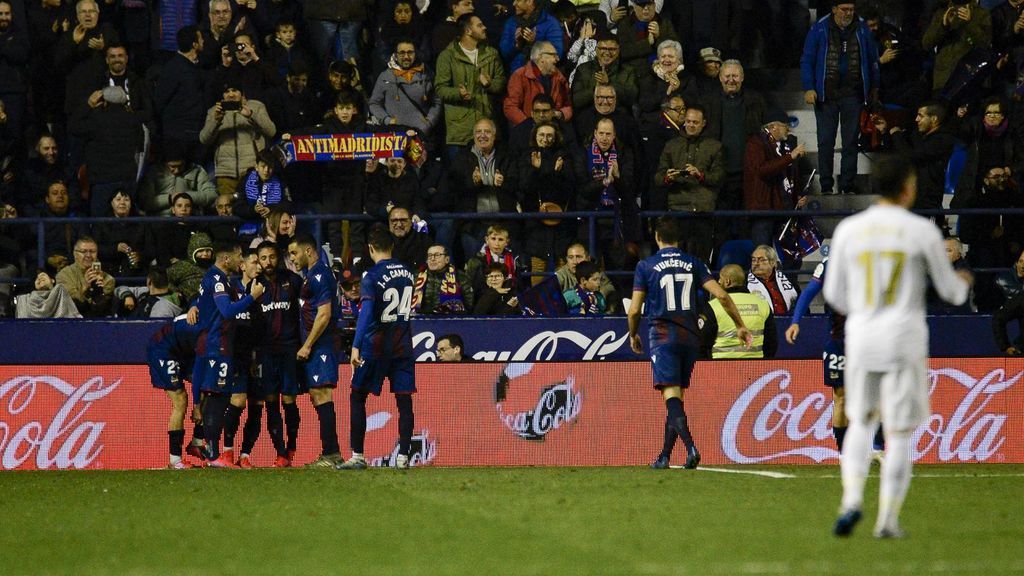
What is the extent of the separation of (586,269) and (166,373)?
453 cm

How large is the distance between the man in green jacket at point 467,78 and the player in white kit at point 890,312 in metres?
11.1

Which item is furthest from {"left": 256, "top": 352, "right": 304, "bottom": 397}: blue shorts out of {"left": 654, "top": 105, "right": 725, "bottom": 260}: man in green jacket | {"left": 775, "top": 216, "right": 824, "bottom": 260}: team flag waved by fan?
{"left": 775, "top": 216, "right": 824, "bottom": 260}: team flag waved by fan

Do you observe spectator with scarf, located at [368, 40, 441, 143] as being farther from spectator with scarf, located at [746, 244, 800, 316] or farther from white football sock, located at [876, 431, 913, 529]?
white football sock, located at [876, 431, 913, 529]

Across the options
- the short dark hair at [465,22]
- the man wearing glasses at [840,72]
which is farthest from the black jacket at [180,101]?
the man wearing glasses at [840,72]

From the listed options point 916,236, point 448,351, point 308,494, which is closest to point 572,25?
point 448,351

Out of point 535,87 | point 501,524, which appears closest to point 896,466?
point 501,524

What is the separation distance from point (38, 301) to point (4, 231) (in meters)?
1.59

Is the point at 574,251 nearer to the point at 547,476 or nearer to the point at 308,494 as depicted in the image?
the point at 547,476

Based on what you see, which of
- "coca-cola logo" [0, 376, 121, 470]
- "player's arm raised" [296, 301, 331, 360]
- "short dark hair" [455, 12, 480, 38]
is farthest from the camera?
"short dark hair" [455, 12, 480, 38]

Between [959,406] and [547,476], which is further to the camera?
[959,406]

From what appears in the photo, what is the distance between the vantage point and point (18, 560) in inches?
326

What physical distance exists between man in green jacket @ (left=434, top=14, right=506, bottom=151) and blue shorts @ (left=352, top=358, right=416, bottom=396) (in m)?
5.19

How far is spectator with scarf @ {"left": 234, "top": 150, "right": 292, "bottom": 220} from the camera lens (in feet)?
58.8

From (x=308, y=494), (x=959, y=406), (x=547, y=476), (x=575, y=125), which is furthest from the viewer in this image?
(x=575, y=125)
